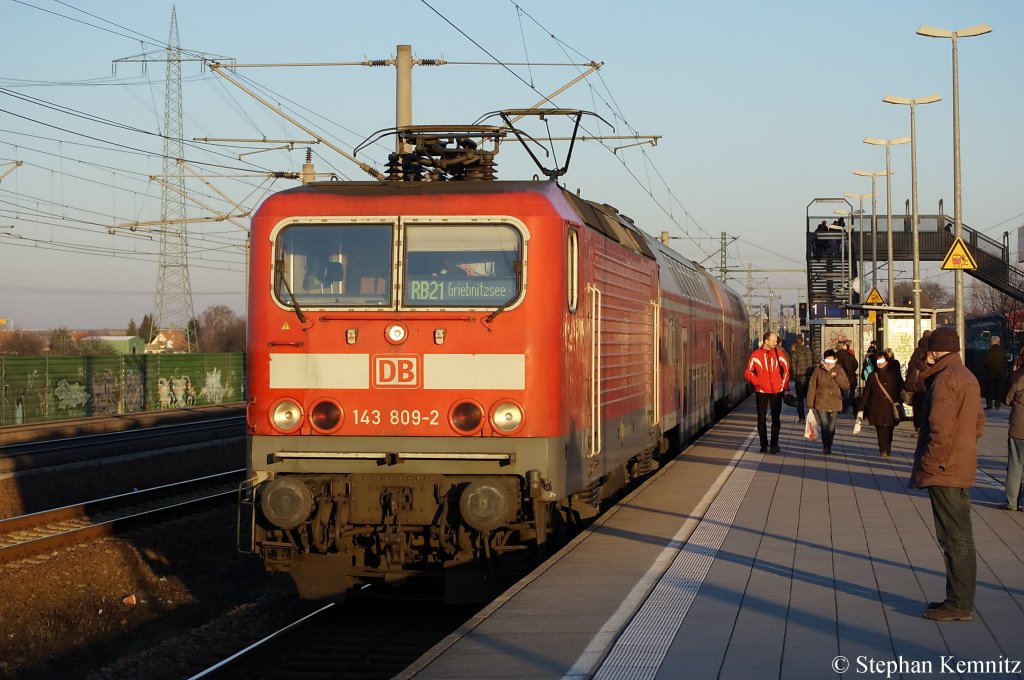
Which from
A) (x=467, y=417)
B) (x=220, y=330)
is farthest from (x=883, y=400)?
(x=220, y=330)

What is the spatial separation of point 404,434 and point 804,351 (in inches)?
771

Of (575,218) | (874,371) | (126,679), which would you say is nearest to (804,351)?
(874,371)

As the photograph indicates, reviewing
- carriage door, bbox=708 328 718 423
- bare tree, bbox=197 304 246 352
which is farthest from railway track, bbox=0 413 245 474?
bare tree, bbox=197 304 246 352

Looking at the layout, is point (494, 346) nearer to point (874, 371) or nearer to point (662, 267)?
point (662, 267)

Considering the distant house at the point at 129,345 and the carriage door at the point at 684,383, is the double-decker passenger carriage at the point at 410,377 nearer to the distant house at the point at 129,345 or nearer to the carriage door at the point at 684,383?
the carriage door at the point at 684,383

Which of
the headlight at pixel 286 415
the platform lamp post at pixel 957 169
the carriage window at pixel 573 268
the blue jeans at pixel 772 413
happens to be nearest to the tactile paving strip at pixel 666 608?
the carriage window at pixel 573 268

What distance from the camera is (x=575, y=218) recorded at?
1012 centimetres

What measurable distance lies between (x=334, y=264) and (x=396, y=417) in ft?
4.24

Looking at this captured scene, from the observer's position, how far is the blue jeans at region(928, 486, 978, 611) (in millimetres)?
7520

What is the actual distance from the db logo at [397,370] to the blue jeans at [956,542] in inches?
147

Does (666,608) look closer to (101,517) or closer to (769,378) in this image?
(101,517)

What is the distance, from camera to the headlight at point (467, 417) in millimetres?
9289
